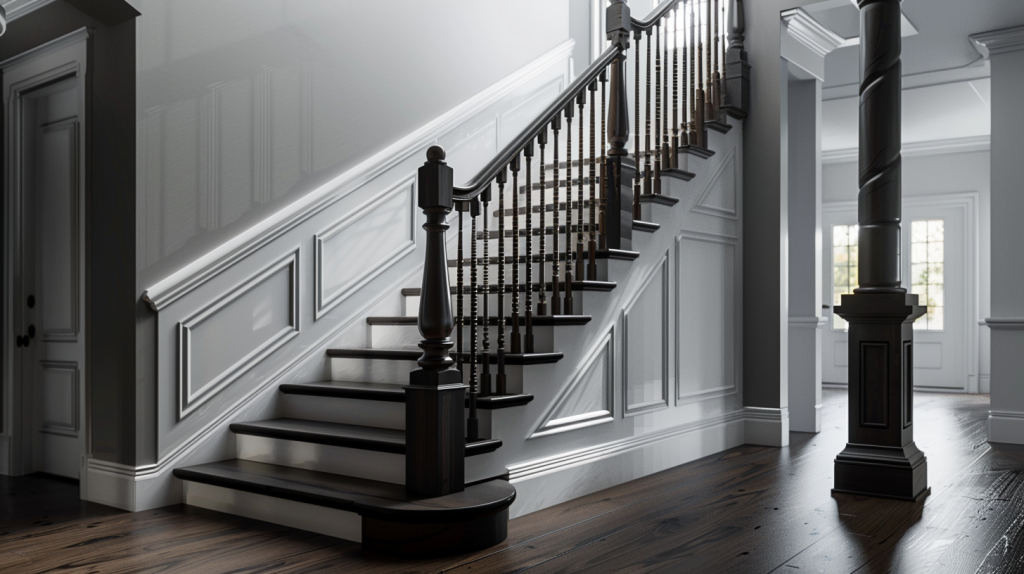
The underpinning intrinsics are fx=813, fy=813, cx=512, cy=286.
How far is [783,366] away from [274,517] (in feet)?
10.1

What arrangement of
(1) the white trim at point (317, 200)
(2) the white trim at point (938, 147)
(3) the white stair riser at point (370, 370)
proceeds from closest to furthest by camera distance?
1. (1) the white trim at point (317, 200)
2. (3) the white stair riser at point (370, 370)
3. (2) the white trim at point (938, 147)

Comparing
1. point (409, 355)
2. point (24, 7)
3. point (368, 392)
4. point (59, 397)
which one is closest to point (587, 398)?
point (409, 355)

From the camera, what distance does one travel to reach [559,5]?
5.76 m

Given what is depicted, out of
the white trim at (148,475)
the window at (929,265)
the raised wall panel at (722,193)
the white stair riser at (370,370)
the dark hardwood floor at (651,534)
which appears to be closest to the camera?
the dark hardwood floor at (651,534)

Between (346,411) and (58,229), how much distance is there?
184cm

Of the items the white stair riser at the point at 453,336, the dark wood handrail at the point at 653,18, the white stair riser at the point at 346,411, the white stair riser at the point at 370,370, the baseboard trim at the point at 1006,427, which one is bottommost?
the baseboard trim at the point at 1006,427

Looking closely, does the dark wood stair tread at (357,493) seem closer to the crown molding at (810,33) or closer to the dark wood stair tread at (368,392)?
the dark wood stair tread at (368,392)

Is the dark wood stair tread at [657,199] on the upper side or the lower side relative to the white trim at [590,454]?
upper

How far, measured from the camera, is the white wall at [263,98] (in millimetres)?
3354

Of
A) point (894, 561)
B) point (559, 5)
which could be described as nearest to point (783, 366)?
point (894, 561)

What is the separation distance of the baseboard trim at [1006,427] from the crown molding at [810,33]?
2551mm

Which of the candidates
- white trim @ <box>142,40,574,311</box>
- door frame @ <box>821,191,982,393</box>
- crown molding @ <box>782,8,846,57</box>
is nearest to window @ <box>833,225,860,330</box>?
door frame @ <box>821,191,982,393</box>

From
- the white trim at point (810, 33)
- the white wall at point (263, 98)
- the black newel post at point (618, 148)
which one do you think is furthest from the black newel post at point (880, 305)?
the white wall at point (263, 98)

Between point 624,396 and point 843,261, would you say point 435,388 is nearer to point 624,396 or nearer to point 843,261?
point 624,396
